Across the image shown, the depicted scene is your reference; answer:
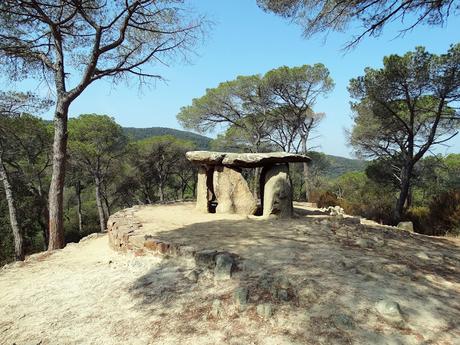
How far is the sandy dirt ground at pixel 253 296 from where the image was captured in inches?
101

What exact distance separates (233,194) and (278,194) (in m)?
1.18

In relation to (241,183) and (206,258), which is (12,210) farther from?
(206,258)

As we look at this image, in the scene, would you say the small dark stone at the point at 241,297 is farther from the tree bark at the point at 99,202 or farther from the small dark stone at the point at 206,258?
the tree bark at the point at 99,202

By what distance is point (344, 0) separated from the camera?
544 centimetres

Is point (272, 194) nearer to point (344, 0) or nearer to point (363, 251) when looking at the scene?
point (363, 251)

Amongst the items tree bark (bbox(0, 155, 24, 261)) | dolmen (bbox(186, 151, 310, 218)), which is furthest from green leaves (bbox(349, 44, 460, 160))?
tree bark (bbox(0, 155, 24, 261))

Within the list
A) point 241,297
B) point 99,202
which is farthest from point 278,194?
point 99,202

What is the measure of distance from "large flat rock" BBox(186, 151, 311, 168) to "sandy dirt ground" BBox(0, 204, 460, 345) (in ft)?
8.12

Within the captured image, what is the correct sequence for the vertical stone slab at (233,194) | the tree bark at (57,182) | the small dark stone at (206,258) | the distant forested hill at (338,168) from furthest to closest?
the distant forested hill at (338,168) < the vertical stone slab at (233,194) < the tree bark at (57,182) < the small dark stone at (206,258)

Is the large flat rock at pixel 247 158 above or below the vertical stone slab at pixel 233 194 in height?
above

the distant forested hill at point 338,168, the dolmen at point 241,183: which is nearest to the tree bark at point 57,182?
the dolmen at point 241,183

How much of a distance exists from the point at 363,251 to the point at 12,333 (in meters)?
3.65

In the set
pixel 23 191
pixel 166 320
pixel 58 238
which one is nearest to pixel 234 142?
pixel 23 191

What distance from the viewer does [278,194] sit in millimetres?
7090
